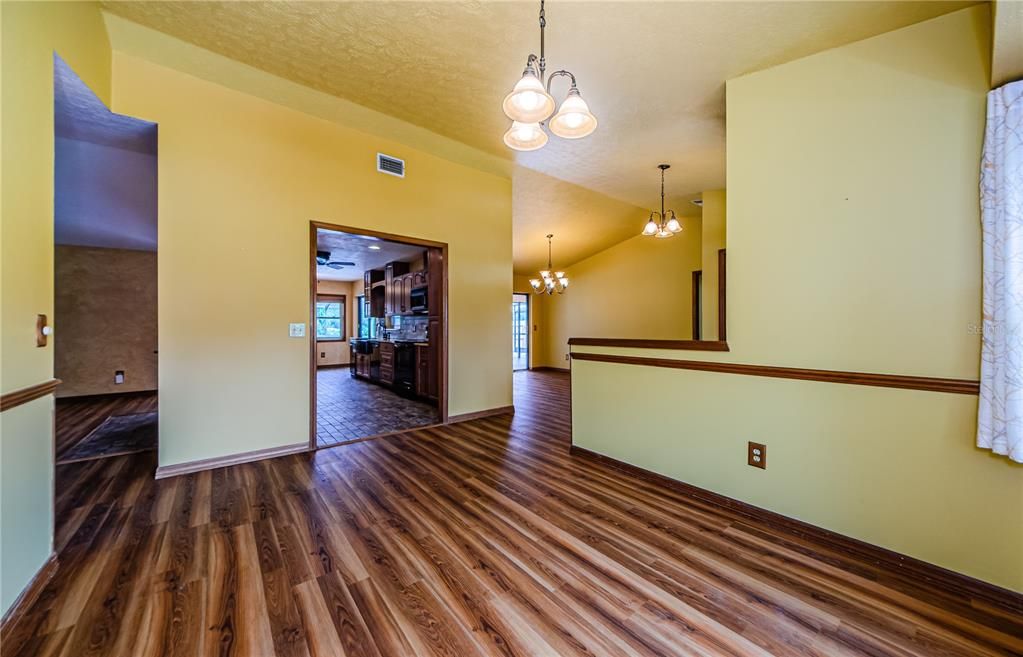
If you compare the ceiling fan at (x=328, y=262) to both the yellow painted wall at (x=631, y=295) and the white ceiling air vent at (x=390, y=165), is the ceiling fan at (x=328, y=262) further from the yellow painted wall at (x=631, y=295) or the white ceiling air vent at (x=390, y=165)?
the yellow painted wall at (x=631, y=295)

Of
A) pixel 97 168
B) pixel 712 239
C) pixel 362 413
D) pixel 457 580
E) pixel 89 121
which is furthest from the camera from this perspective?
pixel 712 239

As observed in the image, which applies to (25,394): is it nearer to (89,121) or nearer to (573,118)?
(89,121)

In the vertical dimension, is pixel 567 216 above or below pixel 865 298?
above

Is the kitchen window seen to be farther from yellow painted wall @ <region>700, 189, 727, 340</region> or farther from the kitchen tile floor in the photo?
yellow painted wall @ <region>700, 189, 727, 340</region>

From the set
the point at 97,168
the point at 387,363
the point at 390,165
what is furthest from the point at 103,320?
the point at 390,165

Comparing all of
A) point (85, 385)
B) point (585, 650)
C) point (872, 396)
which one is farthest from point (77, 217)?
point (872, 396)

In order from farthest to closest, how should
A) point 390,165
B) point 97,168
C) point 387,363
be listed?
point 387,363 → point 390,165 → point 97,168

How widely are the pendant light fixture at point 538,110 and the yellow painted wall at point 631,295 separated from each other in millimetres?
5689

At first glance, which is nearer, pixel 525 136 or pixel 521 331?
pixel 525 136

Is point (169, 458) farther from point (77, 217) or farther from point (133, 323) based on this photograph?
point (133, 323)

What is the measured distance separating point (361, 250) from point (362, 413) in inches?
113

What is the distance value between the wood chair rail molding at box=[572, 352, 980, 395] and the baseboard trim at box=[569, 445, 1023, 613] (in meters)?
0.79

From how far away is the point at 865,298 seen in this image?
75.7 inches

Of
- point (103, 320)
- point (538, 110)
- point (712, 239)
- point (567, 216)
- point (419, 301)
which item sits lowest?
point (103, 320)
